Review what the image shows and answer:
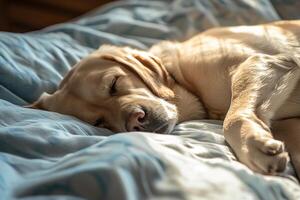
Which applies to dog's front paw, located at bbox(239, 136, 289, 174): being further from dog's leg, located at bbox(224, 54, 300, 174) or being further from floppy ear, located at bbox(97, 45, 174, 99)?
Answer: floppy ear, located at bbox(97, 45, 174, 99)

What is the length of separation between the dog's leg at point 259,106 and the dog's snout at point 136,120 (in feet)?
0.71

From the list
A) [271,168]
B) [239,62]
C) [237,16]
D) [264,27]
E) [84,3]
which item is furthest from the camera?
[84,3]

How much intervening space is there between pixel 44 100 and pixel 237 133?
0.63 metres

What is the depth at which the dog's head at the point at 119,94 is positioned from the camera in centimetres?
146

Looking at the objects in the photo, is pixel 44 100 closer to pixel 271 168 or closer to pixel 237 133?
pixel 237 133

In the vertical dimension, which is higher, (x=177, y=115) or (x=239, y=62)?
(x=239, y=62)

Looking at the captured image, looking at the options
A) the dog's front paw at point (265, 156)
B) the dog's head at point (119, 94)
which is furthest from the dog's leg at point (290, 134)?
the dog's head at point (119, 94)

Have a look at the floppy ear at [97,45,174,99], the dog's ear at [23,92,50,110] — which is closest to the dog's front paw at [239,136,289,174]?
the floppy ear at [97,45,174,99]

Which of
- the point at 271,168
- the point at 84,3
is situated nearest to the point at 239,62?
the point at 271,168

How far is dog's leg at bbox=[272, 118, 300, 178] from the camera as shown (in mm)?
1361

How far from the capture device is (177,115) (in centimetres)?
158

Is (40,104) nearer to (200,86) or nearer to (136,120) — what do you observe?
(136,120)

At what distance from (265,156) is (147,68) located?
556 mm

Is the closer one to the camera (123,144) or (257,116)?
(123,144)
